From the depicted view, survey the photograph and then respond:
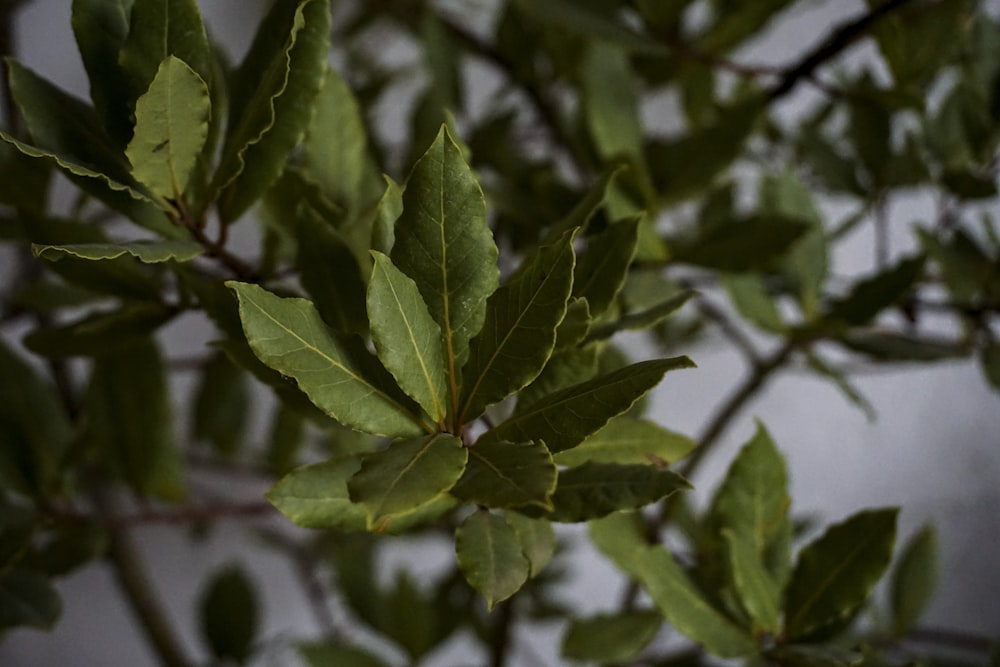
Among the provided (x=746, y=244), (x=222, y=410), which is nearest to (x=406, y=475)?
(x=746, y=244)

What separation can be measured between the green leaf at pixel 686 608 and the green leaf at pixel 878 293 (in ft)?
0.52

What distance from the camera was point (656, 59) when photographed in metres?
Answer: 0.53

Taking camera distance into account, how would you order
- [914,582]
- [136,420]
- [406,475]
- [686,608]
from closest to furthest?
1. [406,475]
2. [686,608]
3. [136,420]
4. [914,582]

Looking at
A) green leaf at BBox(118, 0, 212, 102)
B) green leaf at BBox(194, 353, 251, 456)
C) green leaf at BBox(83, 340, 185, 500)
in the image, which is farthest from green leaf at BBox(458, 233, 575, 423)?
green leaf at BBox(194, 353, 251, 456)

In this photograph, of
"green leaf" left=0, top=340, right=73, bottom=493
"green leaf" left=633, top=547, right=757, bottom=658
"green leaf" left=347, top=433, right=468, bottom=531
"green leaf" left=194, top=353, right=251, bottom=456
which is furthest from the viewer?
"green leaf" left=194, top=353, right=251, bottom=456

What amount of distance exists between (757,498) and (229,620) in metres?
0.45

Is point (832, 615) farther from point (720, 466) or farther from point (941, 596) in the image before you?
point (941, 596)

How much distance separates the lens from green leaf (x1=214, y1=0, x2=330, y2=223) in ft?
0.79

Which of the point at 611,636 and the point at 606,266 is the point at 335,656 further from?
the point at 606,266

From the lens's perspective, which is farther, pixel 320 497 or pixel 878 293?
pixel 878 293

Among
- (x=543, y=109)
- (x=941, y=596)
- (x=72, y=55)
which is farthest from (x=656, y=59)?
(x=941, y=596)

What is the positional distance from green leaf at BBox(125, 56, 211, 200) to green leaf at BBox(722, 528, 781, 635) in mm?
230

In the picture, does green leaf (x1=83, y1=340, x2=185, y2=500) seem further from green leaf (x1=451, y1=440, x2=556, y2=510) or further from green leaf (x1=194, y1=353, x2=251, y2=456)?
green leaf (x1=451, y1=440, x2=556, y2=510)

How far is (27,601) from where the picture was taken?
355 millimetres
